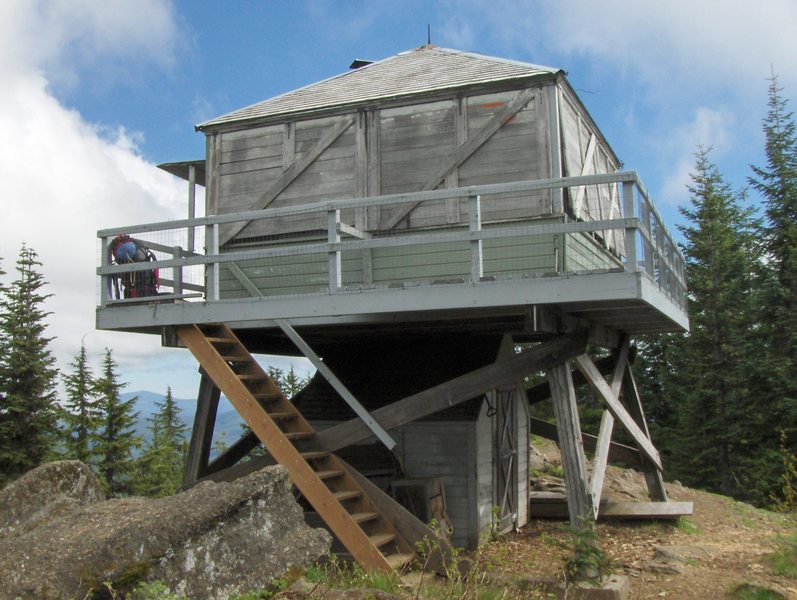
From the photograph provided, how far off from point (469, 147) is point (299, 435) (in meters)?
4.37

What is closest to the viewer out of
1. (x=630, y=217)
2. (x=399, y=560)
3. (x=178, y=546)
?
(x=178, y=546)

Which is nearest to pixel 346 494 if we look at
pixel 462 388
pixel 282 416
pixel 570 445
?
pixel 282 416

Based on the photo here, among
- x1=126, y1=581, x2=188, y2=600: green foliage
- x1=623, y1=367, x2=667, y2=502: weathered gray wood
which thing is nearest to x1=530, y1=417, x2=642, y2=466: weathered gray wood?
x1=623, y1=367, x2=667, y2=502: weathered gray wood

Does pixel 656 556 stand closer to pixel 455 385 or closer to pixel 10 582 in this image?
pixel 455 385

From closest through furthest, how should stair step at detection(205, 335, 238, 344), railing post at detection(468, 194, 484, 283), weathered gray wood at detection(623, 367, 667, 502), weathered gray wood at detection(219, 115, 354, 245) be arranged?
railing post at detection(468, 194, 484, 283)
stair step at detection(205, 335, 238, 344)
weathered gray wood at detection(219, 115, 354, 245)
weathered gray wood at detection(623, 367, 667, 502)

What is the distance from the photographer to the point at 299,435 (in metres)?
9.98

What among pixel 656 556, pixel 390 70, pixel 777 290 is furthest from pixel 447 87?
pixel 777 290

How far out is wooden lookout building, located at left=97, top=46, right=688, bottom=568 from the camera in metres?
9.23

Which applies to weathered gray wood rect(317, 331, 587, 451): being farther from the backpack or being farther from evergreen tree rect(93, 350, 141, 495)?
evergreen tree rect(93, 350, 141, 495)

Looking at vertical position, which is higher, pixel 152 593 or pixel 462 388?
pixel 462 388

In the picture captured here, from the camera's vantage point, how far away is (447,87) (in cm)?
1085

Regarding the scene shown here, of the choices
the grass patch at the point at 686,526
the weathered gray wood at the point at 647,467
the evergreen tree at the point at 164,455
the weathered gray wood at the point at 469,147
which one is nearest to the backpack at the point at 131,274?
the weathered gray wood at the point at 469,147

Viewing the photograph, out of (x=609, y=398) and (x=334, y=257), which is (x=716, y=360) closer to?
(x=609, y=398)

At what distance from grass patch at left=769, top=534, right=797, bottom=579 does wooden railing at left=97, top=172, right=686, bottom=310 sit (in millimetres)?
3328
